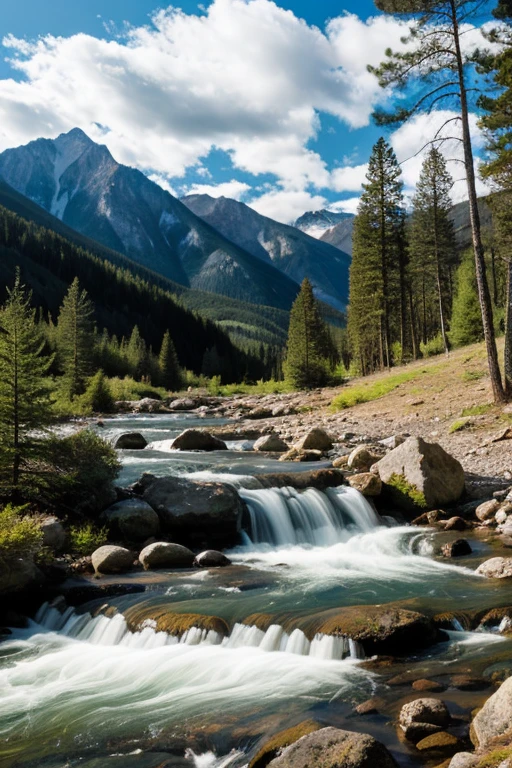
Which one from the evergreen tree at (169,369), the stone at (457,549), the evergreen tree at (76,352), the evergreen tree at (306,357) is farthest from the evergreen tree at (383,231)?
the evergreen tree at (169,369)

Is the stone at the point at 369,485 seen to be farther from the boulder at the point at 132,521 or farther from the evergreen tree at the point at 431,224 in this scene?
the evergreen tree at the point at 431,224

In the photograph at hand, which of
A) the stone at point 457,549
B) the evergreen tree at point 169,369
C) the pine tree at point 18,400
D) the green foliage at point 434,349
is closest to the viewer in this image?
the stone at point 457,549

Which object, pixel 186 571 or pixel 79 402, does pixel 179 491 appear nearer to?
pixel 186 571

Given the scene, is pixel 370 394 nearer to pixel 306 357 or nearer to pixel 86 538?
pixel 306 357

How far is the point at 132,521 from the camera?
41.1ft

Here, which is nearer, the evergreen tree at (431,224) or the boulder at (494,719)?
the boulder at (494,719)

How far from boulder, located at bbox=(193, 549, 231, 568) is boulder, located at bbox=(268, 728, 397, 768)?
6821 millimetres

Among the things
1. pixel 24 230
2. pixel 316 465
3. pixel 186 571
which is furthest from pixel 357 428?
pixel 24 230

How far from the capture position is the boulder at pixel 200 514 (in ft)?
41.8

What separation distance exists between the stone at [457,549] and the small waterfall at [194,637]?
15.4 ft

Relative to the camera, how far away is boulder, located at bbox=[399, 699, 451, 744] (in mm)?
5023

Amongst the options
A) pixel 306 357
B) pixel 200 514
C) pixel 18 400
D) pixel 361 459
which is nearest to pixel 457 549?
pixel 200 514

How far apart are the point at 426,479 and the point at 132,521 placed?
765 centimetres

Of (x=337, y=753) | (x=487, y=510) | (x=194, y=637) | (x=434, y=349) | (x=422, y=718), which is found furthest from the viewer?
(x=434, y=349)
